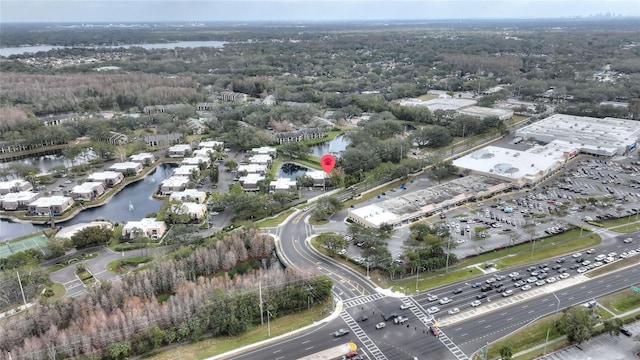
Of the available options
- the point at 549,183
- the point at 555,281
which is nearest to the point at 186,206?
the point at 555,281

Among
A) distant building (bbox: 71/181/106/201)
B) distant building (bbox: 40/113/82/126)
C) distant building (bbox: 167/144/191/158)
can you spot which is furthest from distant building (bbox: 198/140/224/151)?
distant building (bbox: 40/113/82/126)

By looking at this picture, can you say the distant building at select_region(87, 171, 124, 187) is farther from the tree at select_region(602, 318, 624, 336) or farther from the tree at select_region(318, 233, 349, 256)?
the tree at select_region(602, 318, 624, 336)

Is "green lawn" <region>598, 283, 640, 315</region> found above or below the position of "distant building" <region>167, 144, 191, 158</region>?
below

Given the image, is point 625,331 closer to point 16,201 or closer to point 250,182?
point 250,182

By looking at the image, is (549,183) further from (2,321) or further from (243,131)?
(2,321)

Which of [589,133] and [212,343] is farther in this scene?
[589,133]

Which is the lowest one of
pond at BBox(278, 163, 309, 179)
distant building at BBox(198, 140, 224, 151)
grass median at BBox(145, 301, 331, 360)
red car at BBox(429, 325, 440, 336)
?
pond at BBox(278, 163, 309, 179)
